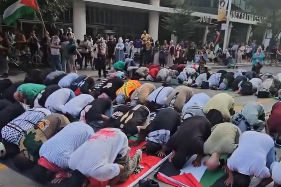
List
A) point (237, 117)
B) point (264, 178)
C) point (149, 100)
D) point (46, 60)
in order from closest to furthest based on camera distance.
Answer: point (264, 178) → point (237, 117) → point (149, 100) → point (46, 60)

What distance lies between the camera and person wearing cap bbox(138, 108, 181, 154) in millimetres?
4488

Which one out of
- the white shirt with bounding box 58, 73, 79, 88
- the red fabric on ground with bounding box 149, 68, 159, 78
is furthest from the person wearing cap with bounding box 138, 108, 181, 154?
the red fabric on ground with bounding box 149, 68, 159, 78

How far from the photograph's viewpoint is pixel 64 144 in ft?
11.7

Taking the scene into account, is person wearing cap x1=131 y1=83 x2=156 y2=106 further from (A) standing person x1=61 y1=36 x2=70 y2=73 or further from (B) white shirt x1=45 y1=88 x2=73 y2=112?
(A) standing person x1=61 y1=36 x2=70 y2=73

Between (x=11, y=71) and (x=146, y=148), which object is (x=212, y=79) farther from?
(x=11, y=71)

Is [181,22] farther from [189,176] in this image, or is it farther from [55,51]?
[189,176]

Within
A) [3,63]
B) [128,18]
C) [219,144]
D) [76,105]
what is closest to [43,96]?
[76,105]

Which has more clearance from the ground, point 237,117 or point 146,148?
point 237,117

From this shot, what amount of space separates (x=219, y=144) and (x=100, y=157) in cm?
154

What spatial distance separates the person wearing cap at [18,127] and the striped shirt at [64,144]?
74 centimetres

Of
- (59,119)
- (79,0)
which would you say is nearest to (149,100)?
(59,119)

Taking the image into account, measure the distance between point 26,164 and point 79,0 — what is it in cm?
1650

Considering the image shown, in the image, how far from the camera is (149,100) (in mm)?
6535

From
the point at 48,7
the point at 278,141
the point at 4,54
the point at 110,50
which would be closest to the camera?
the point at 278,141
